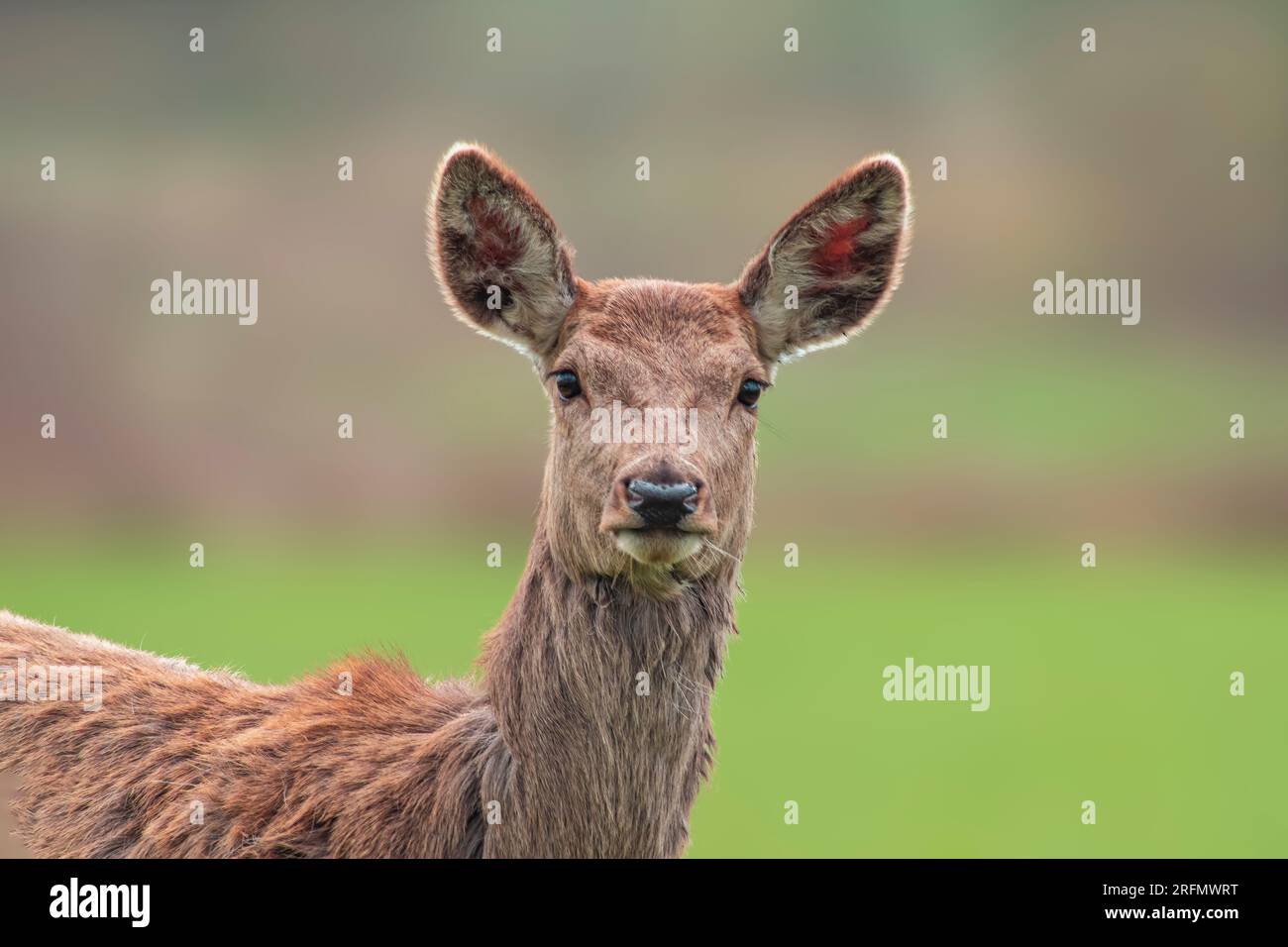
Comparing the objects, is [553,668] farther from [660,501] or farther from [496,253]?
[496,253]

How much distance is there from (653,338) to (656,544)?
1.23m

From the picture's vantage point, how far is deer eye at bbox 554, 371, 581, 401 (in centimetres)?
805

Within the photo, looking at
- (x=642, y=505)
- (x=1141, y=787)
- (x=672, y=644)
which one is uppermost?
(x=642, y=505)

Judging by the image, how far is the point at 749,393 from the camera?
8227mm

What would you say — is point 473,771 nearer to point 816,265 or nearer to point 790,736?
point 816,265

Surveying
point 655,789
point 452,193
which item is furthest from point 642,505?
point 452,193

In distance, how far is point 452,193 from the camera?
8.41m

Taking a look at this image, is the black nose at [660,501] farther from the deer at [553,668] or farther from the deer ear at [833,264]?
the deer ear at [833,264]

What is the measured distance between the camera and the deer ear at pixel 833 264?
8.59 m
